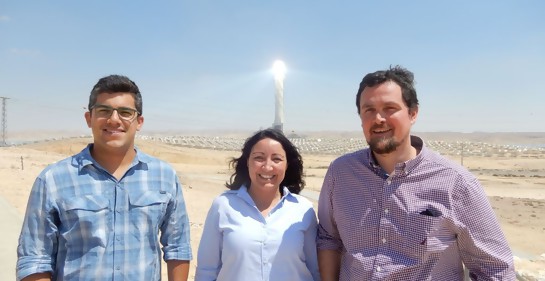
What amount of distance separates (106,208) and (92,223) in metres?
0.12

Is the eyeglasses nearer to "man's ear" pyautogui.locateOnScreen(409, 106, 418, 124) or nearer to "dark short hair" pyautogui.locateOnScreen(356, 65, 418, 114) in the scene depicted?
"dark short hair" pyautogui.locateOnScreen(356, 65, 418, 114)

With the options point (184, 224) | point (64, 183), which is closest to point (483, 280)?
point (184, 224)

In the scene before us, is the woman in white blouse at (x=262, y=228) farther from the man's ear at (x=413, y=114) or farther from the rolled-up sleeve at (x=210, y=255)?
the man's ear at (x=413, y=114)

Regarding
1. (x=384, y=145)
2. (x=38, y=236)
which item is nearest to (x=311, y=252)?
(x=384, y=145)

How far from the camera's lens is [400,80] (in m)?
2.63

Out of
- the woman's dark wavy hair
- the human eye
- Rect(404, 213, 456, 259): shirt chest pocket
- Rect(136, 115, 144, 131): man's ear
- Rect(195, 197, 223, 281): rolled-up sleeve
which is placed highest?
the human eye

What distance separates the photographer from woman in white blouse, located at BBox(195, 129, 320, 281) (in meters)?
2.76

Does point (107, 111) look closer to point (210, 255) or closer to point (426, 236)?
point (210, 255)

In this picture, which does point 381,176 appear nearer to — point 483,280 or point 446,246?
point 446,246

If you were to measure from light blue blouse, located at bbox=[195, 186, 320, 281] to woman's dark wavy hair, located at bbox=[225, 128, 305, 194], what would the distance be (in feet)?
0.77

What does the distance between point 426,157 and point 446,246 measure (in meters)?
0.53

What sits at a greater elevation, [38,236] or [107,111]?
[107,111]

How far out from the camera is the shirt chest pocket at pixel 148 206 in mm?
2682

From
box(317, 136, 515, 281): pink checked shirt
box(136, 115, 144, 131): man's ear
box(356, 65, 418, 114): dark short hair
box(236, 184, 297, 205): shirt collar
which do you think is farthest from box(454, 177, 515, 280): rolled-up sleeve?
box(136, 115, 144, 131): man's ear
